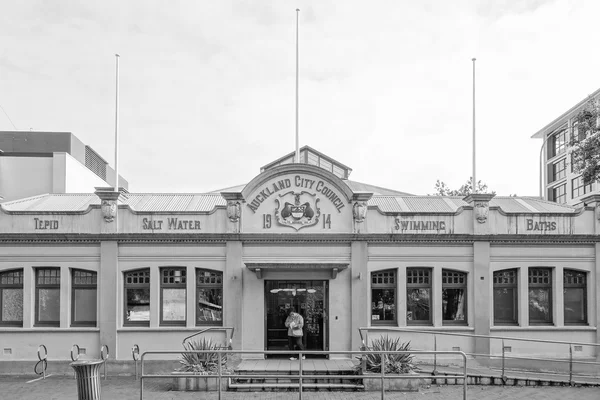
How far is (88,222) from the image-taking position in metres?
19.2

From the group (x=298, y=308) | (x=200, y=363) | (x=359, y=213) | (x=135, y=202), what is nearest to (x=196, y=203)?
(x=135, y=202)

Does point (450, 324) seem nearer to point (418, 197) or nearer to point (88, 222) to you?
point (418, 197)

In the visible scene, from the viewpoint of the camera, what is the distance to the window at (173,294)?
1919 cm

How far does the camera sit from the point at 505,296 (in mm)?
19547

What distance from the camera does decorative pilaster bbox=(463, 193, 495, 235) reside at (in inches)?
755

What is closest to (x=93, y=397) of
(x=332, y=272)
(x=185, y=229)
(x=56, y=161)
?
(x=185, y=229)

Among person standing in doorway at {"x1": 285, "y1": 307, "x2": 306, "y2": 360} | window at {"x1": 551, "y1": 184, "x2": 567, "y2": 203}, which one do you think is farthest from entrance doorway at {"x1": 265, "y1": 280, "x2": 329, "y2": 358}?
window at {"x1": 551, "y1": 184, "x2": 567, "y2": 203}

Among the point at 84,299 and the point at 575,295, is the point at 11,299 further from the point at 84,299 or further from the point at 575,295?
the point at 575,295

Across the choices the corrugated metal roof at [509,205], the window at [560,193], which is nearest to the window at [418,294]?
the corrugated metal roof at [509,205]

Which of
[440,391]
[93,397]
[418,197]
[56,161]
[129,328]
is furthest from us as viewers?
[56,161]

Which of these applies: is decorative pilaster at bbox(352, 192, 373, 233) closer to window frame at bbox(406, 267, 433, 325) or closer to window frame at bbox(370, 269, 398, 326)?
window frame at bbox(370, 269, 398, 326)

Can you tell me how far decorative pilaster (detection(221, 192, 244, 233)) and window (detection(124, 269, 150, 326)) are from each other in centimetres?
327

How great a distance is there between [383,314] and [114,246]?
30.7 ft

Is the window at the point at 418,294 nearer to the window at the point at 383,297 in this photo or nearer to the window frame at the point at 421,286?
the window frame at the point at 421,286
